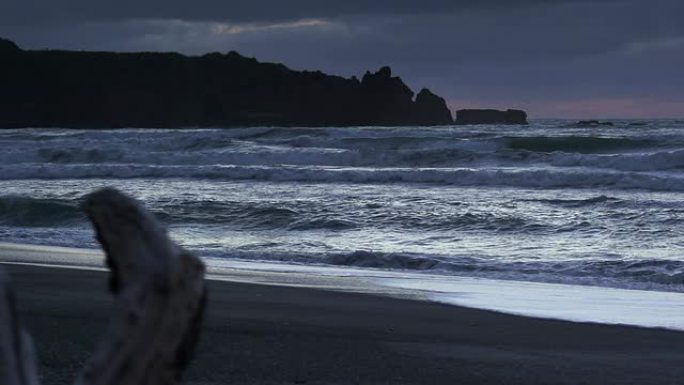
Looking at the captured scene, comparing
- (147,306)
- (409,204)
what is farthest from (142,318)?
(409,204)

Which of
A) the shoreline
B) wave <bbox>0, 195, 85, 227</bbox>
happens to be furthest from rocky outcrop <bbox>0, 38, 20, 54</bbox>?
the shoreline

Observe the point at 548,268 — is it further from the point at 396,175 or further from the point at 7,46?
the point at 7,46

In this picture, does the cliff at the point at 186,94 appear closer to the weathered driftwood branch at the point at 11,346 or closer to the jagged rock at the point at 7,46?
the jagged rock at the point at 7,46

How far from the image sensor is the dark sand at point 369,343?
538cm

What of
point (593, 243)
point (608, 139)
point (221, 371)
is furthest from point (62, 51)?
point (221, 371)

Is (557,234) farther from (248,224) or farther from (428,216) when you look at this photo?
(248,224)

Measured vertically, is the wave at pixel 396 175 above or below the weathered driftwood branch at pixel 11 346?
below

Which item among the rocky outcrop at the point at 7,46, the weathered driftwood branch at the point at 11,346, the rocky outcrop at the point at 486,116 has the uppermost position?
the rocky outcrop at the point at 7,46

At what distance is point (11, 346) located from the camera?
162cm

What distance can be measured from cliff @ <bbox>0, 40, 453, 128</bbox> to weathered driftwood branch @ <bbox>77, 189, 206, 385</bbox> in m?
73.9

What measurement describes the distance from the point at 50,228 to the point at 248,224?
2.59 metres

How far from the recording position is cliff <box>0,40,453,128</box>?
255 feet

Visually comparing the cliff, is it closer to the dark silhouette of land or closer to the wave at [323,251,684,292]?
the dark silhouette of land

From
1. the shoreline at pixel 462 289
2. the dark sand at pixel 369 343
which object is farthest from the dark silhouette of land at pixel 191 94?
the dark sand at pixel 369 343
